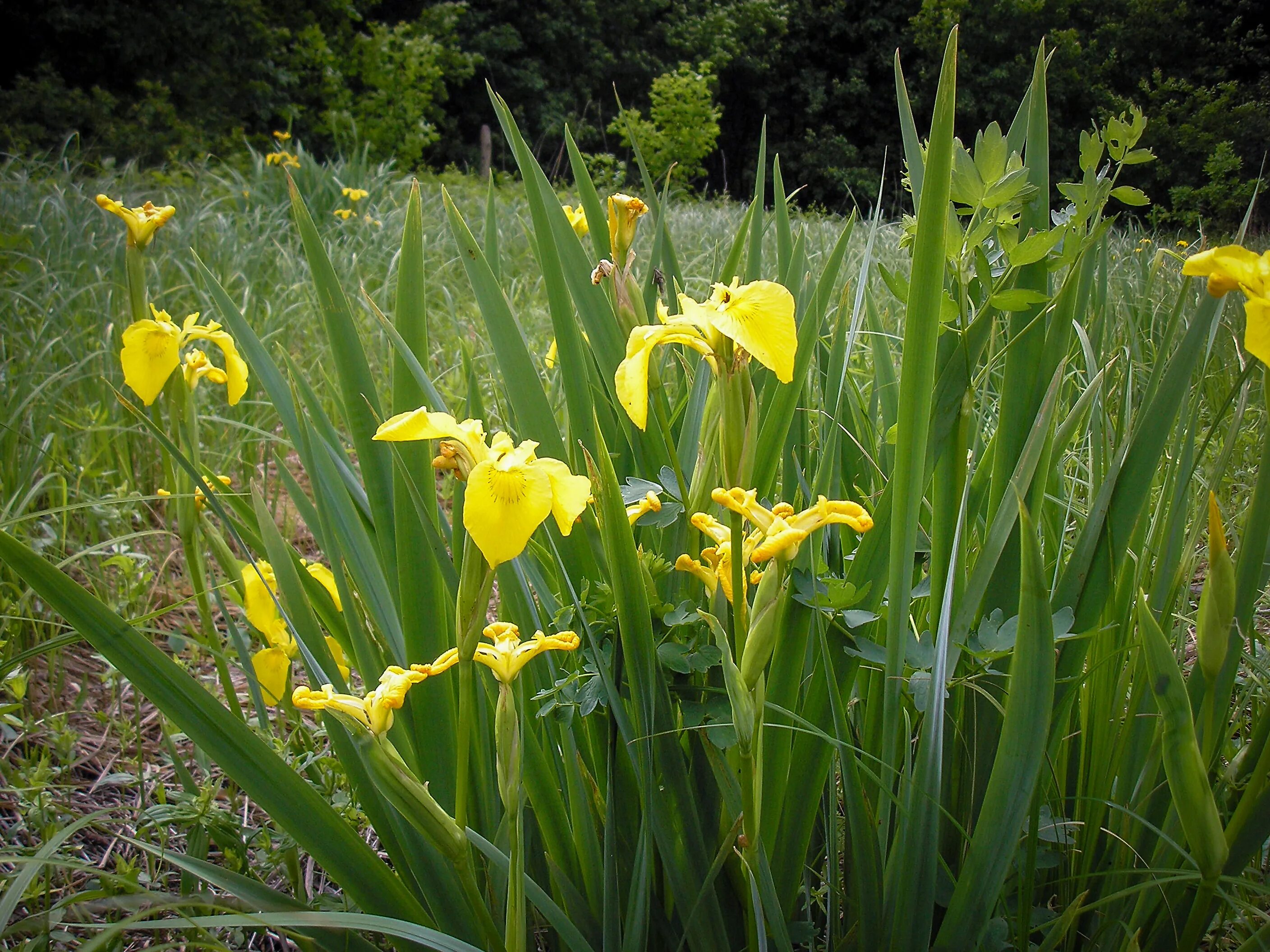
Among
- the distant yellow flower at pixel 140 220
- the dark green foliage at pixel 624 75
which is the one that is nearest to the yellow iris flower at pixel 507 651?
the distant yellow flower at pixel 140 220

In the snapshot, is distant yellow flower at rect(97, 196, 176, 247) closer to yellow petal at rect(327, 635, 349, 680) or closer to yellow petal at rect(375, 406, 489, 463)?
yellow petal at rect(327, 635, 349, 680)

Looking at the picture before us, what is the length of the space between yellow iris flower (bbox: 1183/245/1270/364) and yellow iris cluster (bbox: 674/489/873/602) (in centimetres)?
19

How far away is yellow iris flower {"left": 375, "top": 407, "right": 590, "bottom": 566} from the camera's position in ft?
1.30

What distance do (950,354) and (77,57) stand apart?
9.97m

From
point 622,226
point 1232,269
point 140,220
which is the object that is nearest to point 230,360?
point 140,220

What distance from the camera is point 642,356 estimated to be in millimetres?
454

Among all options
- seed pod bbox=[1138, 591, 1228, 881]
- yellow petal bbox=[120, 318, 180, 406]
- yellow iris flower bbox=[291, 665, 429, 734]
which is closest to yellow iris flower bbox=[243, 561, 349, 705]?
yellow petal bbox=[120, 318, 180, 406]

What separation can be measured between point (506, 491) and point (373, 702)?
0.15 m

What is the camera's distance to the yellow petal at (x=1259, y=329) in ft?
1.20

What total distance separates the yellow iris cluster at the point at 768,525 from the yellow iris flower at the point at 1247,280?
19cm

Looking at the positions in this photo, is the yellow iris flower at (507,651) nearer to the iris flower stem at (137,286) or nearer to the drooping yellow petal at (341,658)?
the drooping yellow petal at (341,658)

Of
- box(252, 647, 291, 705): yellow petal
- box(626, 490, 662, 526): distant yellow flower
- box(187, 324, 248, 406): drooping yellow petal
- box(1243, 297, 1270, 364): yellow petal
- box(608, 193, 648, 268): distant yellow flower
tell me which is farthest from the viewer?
box(187, 324, 248, 406): drooping yellow petal

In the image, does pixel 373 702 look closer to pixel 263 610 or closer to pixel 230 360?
pixel 263 610

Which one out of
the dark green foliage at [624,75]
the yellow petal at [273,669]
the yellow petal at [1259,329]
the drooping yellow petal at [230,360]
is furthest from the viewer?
the dark green foliage at [624,75]
